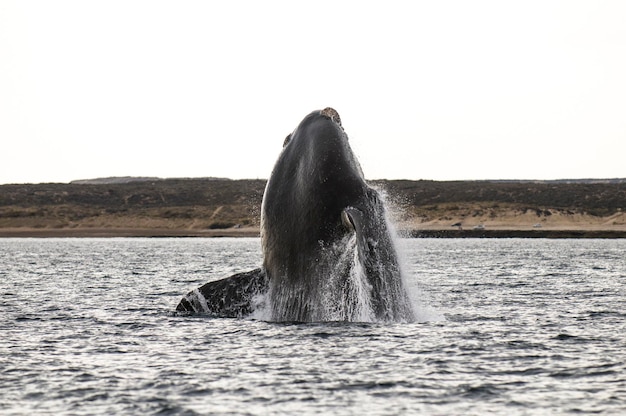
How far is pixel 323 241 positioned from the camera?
14883mm

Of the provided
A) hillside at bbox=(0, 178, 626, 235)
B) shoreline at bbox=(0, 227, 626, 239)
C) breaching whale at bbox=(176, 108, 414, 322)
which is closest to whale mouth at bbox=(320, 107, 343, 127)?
breaching whale at bbox=(176, 108, 414, 322)

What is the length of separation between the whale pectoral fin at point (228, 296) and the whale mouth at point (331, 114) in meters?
2.75

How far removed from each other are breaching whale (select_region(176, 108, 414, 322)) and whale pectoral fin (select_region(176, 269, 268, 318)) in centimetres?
3

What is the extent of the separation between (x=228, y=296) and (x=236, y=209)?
130043 mm

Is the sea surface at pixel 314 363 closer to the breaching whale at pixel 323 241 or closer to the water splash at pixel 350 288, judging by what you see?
the water splash at pixel 350 288

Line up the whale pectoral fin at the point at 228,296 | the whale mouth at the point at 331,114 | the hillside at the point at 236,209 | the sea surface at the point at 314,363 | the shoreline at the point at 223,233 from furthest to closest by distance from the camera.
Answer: the hillside at the point at 236,209, the shoreline at the point at 223,233, the whale pectoral fin at the point at 228,296, the whale mouth at the point at 331,114, the sea surface at the point at 314,363

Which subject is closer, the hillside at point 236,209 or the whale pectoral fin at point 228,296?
the whale pectoral fin at point 228,296

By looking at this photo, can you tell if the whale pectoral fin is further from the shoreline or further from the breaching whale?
the shoreline

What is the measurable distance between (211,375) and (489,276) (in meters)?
28.4

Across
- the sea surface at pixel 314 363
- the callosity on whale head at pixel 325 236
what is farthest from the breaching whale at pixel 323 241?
the sea surface at pixel 314 363

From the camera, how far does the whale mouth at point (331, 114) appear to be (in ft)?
51.7

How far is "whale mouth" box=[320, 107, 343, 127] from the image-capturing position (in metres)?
15.8

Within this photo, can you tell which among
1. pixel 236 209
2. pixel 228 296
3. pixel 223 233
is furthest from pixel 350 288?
pixel 236 209

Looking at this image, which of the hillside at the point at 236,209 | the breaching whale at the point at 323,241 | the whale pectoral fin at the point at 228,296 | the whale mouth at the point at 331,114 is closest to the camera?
the breaching whale at the point at 323,241
